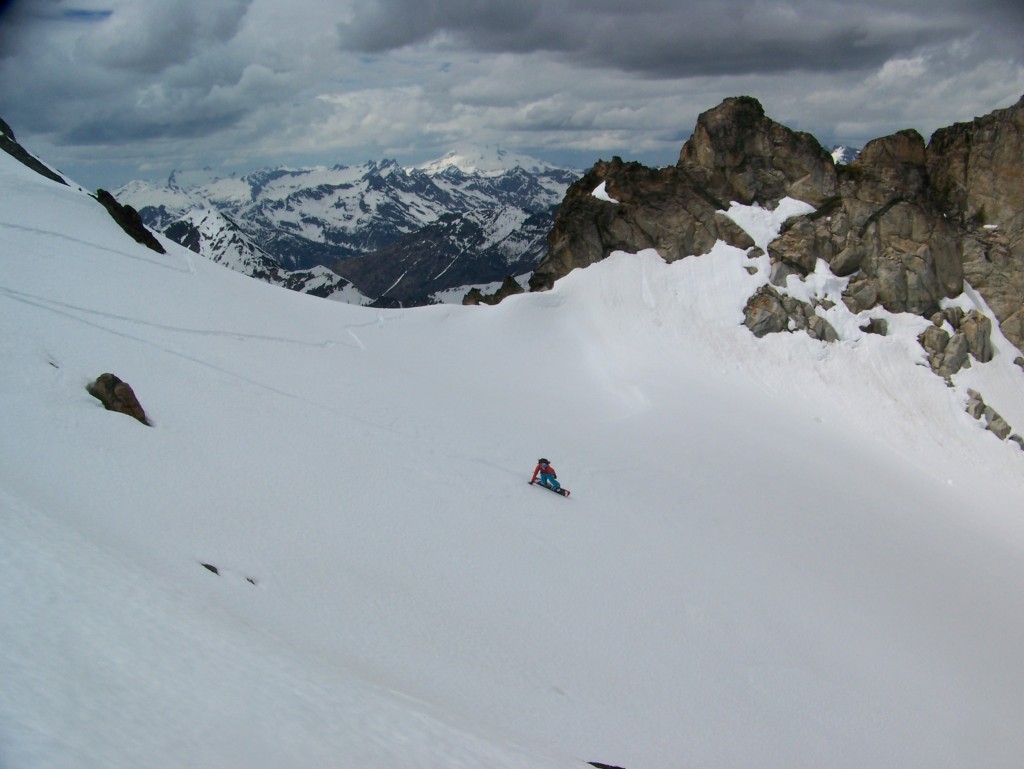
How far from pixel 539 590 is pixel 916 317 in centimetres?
4760

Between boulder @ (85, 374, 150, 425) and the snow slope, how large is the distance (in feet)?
1.98

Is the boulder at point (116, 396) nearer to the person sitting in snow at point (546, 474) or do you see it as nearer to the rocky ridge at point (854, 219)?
the person sitting in snow at point (546, 474)

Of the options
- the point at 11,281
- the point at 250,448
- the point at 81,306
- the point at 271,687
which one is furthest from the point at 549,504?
the point at 11,281

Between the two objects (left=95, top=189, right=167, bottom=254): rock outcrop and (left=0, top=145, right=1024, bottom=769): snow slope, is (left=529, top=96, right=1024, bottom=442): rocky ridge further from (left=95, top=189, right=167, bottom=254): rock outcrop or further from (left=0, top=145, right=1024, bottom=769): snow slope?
(left=95, top=189, right=167, bottom=254): rock outcrop

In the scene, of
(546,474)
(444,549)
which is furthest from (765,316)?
(444,549)

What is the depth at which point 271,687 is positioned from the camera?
9.65 metres

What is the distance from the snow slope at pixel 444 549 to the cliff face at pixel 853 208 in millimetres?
12479

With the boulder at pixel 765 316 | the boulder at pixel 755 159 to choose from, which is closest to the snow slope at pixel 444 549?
the boulder at pixel 765 316

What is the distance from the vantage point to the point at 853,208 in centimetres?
5725

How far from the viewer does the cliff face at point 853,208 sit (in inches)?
2158

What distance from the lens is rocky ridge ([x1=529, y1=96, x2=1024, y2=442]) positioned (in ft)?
177

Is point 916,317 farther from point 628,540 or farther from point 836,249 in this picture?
point 628,540

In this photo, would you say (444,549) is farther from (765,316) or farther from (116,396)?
(765,316)

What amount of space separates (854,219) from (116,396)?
5614cm
